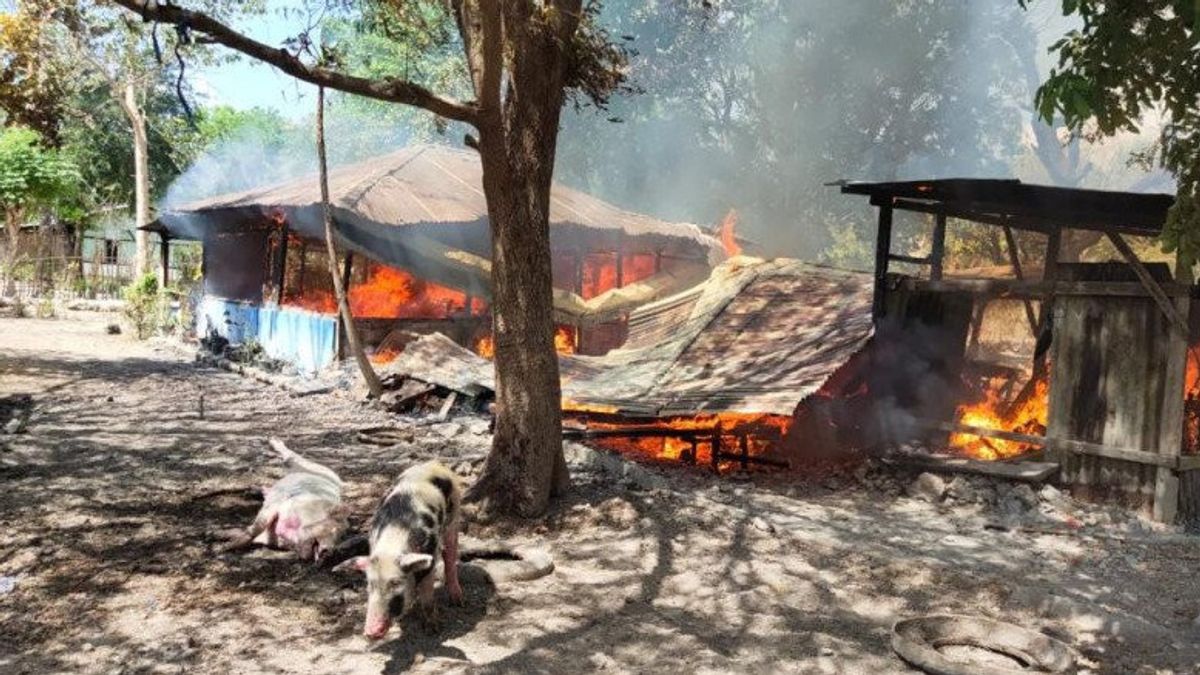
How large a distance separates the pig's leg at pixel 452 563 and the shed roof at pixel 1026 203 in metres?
6.30

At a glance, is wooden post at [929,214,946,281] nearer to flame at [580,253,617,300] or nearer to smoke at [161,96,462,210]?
flame at [580,253,617,300]

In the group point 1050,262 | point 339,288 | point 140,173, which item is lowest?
point 339,288

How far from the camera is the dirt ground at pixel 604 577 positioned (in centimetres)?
541

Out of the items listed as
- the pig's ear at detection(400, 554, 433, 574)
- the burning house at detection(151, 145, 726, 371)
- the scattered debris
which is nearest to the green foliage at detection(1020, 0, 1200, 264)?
the pig's ear at detection(400, 554, 433, 574)

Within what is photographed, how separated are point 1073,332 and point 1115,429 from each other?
1152 mm

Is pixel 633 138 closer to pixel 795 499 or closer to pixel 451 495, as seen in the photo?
pixel 795 499

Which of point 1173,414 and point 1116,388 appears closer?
point 1173,414

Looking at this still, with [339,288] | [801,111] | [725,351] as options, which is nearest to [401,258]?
[339,288]

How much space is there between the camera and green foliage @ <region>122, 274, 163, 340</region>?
80.3 feet

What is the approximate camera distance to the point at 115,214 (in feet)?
130

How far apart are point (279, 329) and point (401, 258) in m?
4.35

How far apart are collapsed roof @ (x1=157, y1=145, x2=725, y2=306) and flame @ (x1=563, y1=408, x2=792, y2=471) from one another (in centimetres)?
650

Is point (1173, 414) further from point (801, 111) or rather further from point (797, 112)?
point (797, 112)

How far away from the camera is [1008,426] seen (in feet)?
37.6
